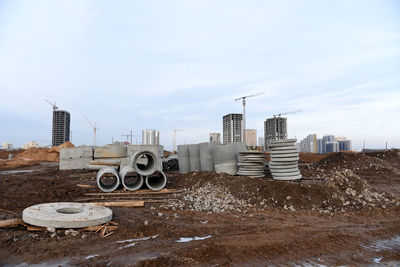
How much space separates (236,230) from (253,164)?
212 inches

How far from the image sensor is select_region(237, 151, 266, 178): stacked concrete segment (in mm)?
10562

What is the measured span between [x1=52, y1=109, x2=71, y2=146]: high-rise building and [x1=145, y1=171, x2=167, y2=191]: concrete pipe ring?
236 ft

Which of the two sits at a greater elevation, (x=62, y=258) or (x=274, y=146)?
(x=274, y=146)

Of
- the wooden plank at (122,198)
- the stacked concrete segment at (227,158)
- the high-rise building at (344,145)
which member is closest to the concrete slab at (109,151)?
the stacked concrete segment at (227,158)

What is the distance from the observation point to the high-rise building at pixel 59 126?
237ft

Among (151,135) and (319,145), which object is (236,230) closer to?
(151,135)

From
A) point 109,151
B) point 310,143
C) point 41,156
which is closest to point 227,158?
point 109,151

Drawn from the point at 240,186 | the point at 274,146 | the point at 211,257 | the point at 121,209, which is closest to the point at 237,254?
the point at 211,257

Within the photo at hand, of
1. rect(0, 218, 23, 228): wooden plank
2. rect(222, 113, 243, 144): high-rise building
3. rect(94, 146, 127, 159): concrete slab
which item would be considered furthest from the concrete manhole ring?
rect(222, 113, 243, 144): high-rise building

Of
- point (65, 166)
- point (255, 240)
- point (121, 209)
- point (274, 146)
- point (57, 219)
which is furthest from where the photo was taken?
point (65, 166)

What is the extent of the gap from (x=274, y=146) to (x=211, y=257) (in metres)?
6.51

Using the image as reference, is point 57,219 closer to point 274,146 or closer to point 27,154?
point 274,146

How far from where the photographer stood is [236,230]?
5.52 meters

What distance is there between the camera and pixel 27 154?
129ft
